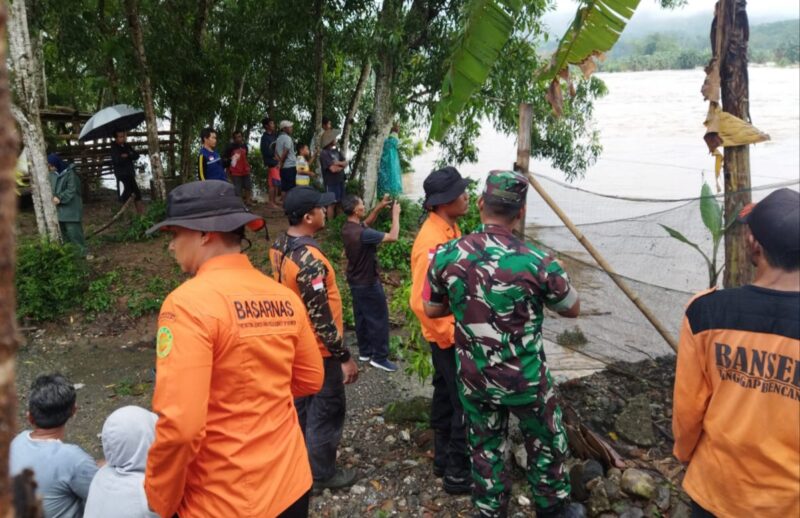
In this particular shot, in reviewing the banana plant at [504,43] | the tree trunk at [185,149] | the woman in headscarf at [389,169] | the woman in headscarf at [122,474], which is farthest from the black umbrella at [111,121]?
the woman in headscarf at [122,474]

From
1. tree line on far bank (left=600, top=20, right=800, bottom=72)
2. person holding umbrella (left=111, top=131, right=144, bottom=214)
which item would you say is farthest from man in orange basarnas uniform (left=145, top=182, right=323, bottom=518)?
tree line on far bank (left=600, top=20, right=800, bottom=72)

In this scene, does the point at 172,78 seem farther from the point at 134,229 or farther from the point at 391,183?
the point at 391,183

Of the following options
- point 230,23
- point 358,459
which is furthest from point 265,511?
point 230,23

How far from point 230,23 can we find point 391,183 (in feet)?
13.7

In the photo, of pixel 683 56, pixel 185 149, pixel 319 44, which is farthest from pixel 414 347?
pixel 683 56

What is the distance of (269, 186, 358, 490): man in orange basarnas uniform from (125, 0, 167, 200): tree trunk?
6902 mm

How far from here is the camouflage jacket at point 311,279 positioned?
127 inches

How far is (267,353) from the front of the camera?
200 cm

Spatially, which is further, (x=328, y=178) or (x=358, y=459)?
(x=328, y=178)

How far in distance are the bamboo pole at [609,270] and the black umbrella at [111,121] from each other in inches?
334

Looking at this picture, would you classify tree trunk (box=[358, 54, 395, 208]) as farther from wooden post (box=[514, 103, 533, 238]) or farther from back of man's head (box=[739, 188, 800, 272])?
back of man's head (box=[739, 188, 800, 272])

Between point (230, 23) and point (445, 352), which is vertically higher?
point (230, 23)

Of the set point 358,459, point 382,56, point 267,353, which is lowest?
point 358,459

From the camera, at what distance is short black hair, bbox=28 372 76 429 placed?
2.48 m
